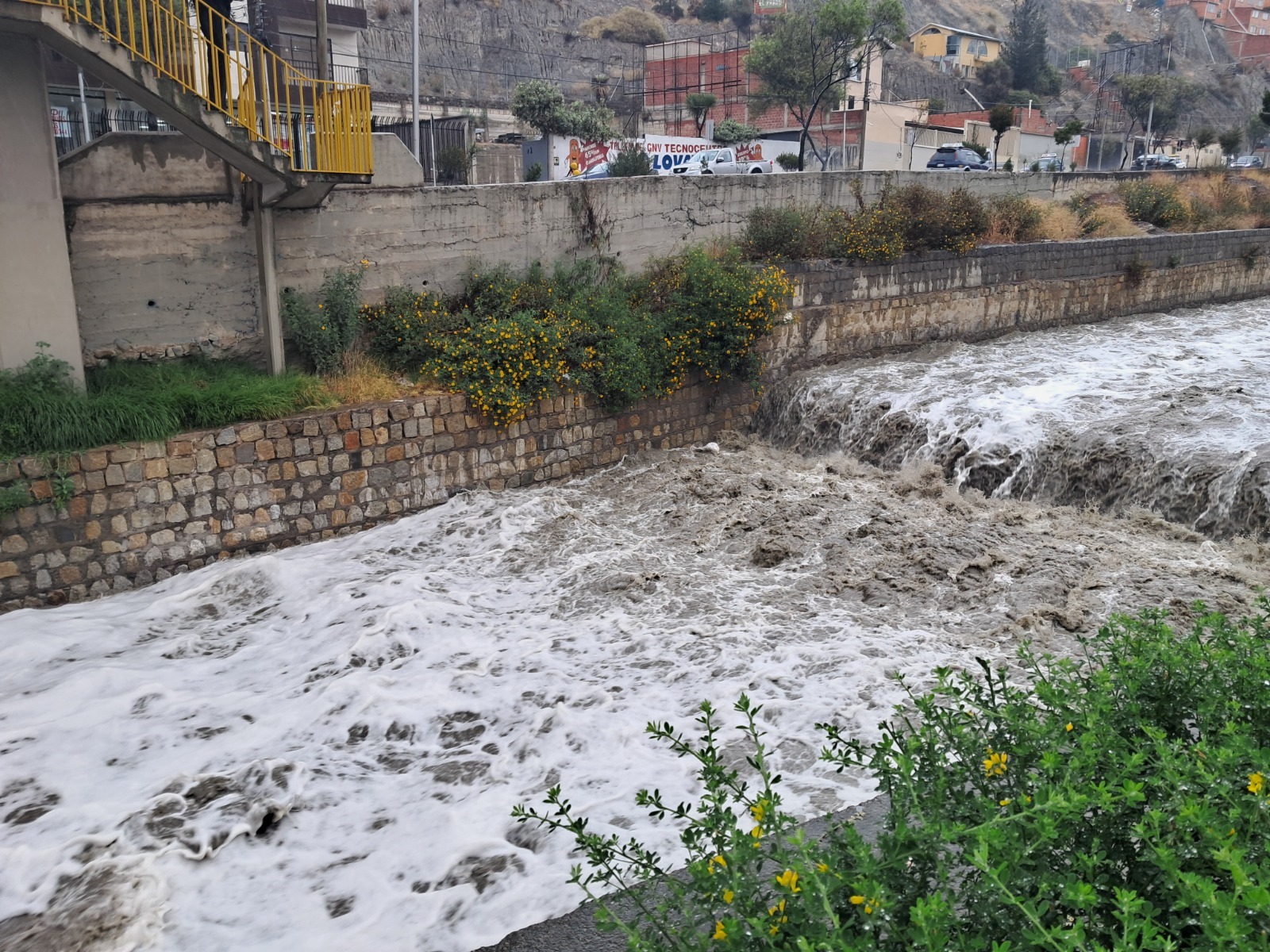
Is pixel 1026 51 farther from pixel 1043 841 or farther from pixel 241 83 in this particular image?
pixel 1043 841

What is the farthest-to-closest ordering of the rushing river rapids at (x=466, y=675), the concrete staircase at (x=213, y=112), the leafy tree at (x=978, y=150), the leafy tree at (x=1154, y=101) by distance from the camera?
1. the leafy tree at (x=1154, y=101)
2. the leafy tree at (x=978, y=150)
3. the concrete staircase at (x=213, y=112)
4. the rushing river rapids at (x=466, y=675)

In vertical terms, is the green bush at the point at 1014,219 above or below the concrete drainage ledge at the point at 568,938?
above

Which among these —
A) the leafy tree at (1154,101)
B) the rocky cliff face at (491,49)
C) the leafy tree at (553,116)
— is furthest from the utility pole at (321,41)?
the leafy tree at (1154,101)

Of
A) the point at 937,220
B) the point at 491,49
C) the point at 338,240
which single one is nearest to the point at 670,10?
the point at 491,49

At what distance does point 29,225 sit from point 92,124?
28.8 ft

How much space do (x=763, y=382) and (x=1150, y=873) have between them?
11.6m

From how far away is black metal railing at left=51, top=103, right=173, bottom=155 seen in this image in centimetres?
1396

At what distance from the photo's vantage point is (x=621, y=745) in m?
6.24

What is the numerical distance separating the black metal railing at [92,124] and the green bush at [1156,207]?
19.3 meters

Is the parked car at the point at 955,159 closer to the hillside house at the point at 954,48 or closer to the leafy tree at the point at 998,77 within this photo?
the leafy tree at the point at 998,77

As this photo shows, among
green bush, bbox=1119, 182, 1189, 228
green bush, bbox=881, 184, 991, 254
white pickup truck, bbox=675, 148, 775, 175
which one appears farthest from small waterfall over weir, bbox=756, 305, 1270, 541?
white pickup truck, bbox=675, 148, 775, 175

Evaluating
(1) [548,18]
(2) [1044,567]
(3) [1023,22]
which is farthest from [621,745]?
(3) [1023,22]

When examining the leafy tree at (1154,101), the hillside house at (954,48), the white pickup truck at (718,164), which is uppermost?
the hillside house at (954,48)

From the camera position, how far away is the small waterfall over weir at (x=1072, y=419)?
995 cm
